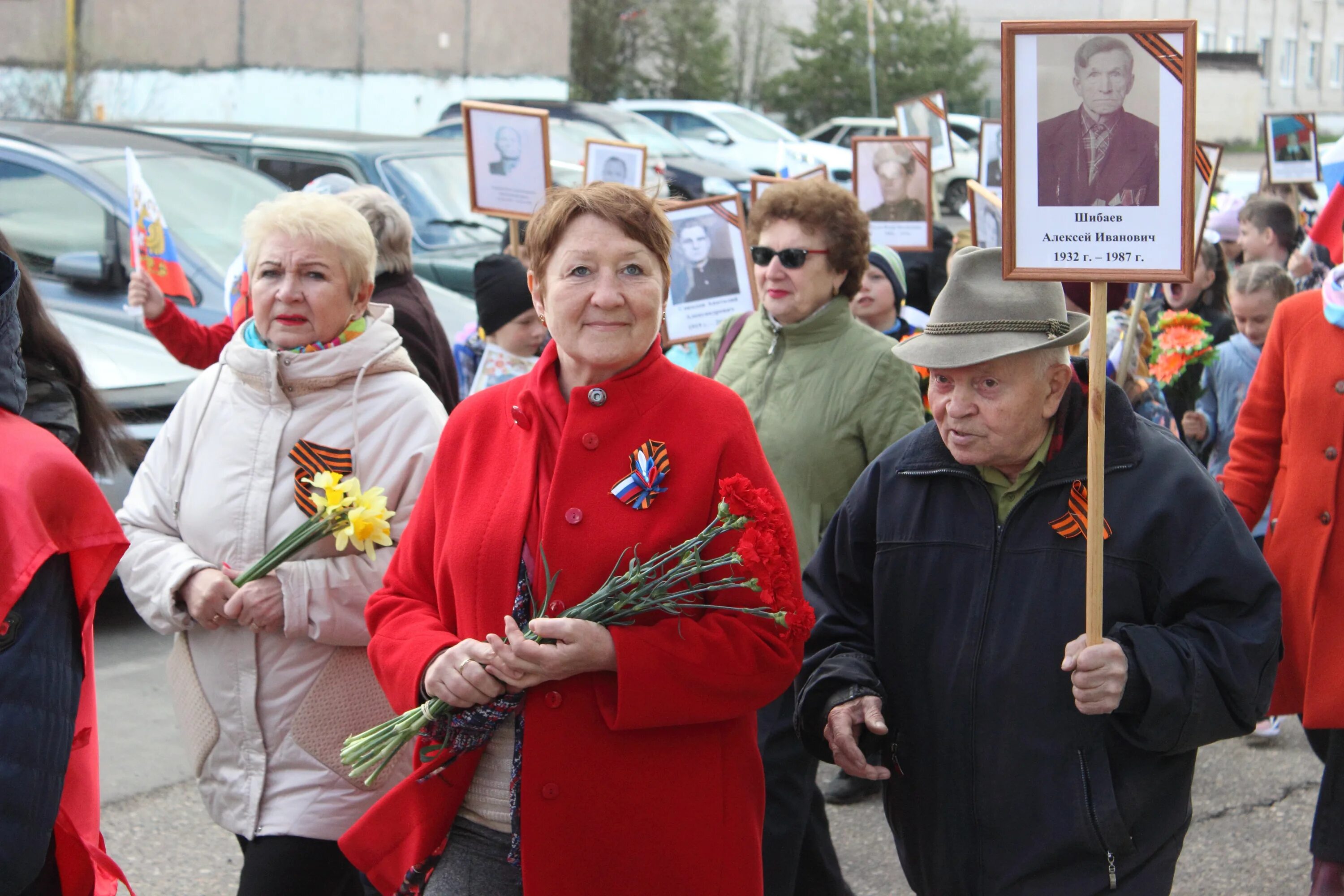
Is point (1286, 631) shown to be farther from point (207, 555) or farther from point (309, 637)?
point (207, 555)

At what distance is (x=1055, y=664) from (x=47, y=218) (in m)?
6.52

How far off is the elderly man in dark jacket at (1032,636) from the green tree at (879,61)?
1420 inches

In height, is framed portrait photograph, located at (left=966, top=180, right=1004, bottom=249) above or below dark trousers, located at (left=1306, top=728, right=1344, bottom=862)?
above

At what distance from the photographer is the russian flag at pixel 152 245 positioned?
208 inches

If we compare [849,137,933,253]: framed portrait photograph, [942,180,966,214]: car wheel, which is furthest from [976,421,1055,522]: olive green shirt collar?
[942,180,966,214]: car wheel

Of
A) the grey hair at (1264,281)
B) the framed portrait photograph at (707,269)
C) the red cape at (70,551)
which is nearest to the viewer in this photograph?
the red cape at (70,551)

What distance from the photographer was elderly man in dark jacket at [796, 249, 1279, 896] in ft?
8.66

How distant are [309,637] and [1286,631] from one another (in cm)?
242

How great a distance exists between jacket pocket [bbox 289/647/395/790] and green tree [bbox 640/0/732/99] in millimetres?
33664

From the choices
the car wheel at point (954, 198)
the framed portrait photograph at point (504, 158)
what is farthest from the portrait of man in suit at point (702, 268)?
the car wheel at point (954, 198)

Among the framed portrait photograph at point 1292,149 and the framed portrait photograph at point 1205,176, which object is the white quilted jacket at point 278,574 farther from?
the framed portrait photograph at point 1292,149

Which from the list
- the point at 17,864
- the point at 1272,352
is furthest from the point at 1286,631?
the point at 17,864

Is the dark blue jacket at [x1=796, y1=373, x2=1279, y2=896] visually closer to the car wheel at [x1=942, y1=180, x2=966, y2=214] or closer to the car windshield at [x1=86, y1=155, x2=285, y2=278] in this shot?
the car windshield at [x1=86, y1=155, x2=285, y2=278]

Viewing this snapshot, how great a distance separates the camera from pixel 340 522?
3.18 metres
